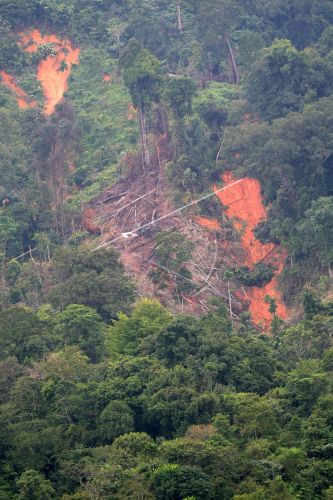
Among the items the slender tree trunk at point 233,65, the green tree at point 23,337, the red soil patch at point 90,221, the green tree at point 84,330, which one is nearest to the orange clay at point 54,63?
the slender tree trunk at point 233,65

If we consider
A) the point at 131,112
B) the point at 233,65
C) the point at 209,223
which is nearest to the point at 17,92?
the point at 131,112

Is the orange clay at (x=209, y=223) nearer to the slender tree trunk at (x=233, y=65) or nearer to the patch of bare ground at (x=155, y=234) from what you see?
the patch of bare ground at (x=155, y=234)

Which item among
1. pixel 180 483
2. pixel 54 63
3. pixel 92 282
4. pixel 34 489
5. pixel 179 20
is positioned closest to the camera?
pixel 180 483

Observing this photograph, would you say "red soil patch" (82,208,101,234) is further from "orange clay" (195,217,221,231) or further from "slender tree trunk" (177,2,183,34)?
"slender tree trunk" (177,2,183,34)

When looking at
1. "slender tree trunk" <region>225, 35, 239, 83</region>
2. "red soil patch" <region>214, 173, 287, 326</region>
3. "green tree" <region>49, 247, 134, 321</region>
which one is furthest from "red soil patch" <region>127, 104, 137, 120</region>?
"green tree" <region>49, 247, 134, 321</region>

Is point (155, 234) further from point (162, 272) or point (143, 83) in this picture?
point (143, 83)

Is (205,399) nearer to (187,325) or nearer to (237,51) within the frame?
(187,325)

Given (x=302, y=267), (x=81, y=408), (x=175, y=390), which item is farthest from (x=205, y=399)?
(x=302, y=267)
